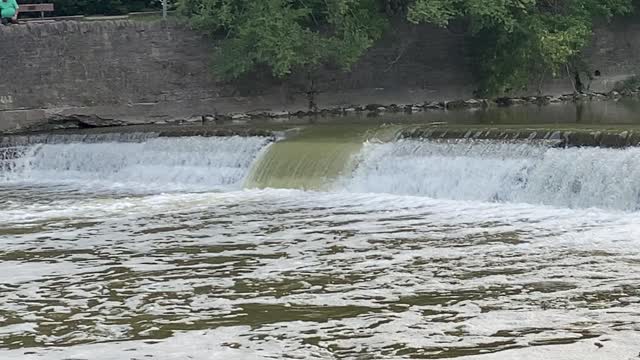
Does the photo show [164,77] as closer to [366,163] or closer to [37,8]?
[37,8]

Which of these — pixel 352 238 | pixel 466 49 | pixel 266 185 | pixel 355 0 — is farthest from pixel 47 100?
pixel 352 238

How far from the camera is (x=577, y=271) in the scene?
780cm

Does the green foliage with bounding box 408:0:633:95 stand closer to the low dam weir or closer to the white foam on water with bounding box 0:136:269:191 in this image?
the low dam weir

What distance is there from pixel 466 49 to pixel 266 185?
436 inches

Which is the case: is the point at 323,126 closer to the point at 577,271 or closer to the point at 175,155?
the point at 175,155

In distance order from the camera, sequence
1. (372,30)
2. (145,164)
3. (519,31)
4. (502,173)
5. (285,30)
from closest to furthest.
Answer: (502,173) → (145,164) → (285,30) → (372,30) → (519,31)

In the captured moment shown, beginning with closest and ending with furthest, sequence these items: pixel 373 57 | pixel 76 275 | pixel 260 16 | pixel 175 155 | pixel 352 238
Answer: pixel 76 275 → pixel 352 238 → pixel 175 155 → pixel 260 16 → pixel 373 57

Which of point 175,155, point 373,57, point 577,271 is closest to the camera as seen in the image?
point 577,271

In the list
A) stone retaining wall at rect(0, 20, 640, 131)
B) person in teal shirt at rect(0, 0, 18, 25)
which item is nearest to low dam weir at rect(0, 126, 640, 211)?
stone retaining wall at rect(0, 20, 640, 131)

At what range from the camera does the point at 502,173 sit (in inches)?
480

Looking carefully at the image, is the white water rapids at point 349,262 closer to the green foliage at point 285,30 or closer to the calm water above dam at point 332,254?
the calm water above dam at point 332,254

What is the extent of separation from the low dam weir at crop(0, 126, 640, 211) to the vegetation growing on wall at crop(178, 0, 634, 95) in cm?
424

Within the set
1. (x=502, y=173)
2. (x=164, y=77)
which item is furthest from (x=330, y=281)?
(x=164, y=77)

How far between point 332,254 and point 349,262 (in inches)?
15.4
